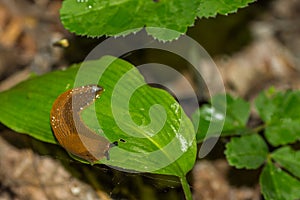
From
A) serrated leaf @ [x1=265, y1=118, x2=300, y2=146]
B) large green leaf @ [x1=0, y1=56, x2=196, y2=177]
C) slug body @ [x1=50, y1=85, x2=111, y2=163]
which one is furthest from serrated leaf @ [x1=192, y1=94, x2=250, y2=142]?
slug body @ [x1=50, y1=85, x2=111, y2=163]

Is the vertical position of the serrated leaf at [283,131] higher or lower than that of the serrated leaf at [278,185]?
higher

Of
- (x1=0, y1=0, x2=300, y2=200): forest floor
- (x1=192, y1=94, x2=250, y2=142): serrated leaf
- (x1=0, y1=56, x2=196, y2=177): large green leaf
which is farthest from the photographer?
(x1=192, y1=94, x2=250, y2=142): serrated leaf

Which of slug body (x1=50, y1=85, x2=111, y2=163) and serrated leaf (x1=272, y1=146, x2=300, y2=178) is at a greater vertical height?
slug body (x1=50, y1=85, x2=111, y2=163)

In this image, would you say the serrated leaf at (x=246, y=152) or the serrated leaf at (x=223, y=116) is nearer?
the serrated leaf at (x=246, y=152)

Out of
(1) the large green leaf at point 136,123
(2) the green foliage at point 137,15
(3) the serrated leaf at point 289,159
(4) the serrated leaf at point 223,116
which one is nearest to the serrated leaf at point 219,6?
(2) the green foliage at point 137,15

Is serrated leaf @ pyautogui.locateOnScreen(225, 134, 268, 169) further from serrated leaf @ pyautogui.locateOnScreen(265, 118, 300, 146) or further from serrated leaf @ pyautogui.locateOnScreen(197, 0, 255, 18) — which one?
serrated leaf @ pyautogui.locateOnScreen(197, 0, 255, 18)

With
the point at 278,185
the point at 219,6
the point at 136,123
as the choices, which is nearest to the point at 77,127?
the point at 136,123

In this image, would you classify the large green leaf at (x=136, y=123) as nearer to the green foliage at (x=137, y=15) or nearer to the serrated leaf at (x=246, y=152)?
the green foliage at (x=137, y=15)
